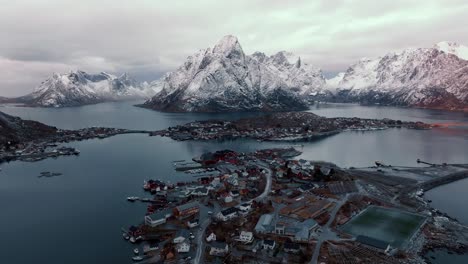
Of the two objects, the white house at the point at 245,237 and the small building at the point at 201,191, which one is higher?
the small building at the point at 201,191

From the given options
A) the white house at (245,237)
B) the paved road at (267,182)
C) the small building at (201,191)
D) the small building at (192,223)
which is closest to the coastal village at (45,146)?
the paved road at (267,182)

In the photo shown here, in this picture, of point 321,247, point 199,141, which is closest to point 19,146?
point 199,141

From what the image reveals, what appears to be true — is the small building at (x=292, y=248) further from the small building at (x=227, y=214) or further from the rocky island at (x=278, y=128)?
the rocky island at (x=278, y=128)

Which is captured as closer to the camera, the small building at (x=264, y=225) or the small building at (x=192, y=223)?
the small building at (x=264, y=225)

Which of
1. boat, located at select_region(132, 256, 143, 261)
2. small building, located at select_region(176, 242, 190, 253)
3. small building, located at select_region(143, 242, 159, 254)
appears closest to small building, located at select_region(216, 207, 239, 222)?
small building, located at select_region(176, 242, 190, 253)

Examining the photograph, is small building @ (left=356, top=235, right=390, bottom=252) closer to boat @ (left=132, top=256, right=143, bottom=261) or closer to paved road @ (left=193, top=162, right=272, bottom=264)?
paved road @ (left=193, top=162, right=272, bottom=264)

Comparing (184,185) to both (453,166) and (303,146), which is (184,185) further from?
(453,166)
